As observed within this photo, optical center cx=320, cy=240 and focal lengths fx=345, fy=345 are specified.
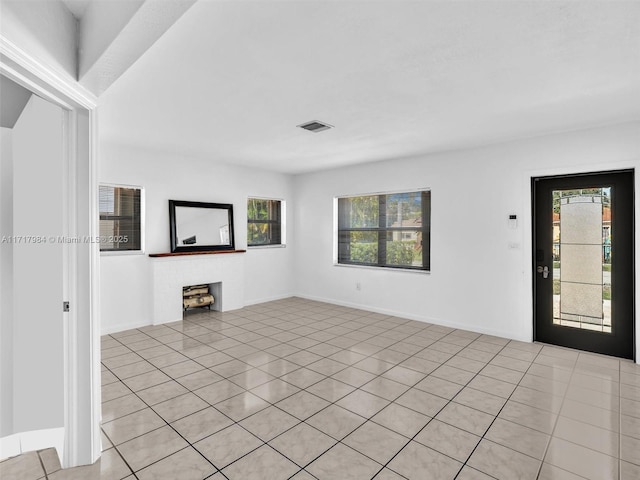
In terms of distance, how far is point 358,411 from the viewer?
260cm

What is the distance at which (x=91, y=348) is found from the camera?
197cm

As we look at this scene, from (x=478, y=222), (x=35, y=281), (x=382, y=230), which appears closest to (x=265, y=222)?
(x=382, y=230)

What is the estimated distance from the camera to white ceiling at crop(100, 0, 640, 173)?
181 cm

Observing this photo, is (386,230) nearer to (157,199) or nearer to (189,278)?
(189,278)

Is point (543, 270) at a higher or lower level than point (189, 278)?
higher

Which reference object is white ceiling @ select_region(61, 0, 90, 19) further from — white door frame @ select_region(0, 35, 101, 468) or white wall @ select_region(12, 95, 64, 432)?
white wall @ select_region(12, 95, 64, 432)

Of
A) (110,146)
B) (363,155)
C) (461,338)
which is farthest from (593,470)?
(110,146)

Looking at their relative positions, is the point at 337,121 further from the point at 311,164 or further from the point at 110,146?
the point at 110,146

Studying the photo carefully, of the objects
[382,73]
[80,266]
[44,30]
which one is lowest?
[80,266]

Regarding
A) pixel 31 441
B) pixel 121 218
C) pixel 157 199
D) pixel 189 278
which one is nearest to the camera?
pixel 31 441

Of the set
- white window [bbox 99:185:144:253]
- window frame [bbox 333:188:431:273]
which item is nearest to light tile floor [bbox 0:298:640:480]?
white window [bbox 99:185:144:253]

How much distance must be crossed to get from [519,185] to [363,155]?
2.08m

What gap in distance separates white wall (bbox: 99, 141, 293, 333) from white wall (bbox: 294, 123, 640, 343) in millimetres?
1778

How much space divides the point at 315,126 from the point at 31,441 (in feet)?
11.3
